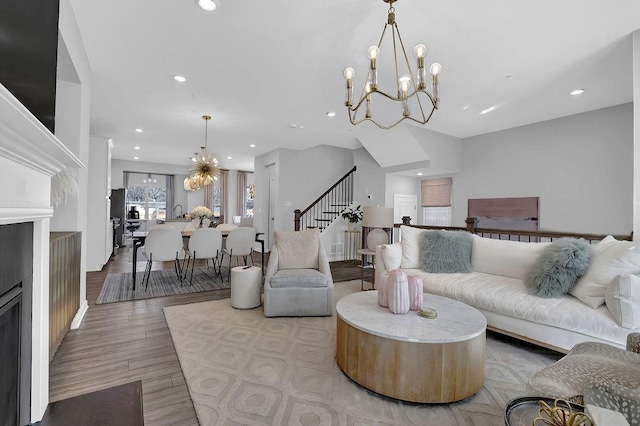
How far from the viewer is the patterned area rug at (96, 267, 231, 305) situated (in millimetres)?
3939

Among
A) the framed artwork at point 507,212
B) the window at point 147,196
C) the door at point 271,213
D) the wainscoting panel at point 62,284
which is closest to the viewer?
the wainscoting panel at point 62,284

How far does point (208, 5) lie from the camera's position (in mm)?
2361

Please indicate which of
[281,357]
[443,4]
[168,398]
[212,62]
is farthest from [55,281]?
[443,4]

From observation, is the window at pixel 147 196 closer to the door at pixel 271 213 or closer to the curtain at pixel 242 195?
the curtain at pixel 242 195

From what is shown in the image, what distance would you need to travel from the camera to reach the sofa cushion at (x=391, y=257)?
371 cm

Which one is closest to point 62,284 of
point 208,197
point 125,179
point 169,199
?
point 208,197

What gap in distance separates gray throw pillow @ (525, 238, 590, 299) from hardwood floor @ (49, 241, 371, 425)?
9.07 feet

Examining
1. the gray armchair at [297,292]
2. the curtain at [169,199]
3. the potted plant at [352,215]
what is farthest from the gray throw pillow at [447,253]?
the curtain at [169,199]

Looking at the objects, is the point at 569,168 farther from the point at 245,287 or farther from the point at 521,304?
the point at 245,287

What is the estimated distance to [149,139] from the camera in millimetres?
6965

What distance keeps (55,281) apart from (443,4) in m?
3.57

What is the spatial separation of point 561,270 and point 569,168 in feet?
11.0

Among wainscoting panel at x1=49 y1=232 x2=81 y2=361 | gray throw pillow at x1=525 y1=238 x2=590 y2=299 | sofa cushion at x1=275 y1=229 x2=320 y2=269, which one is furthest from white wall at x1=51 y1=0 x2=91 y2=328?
gray throw pillow at x1=525 y1=238 x2=590 y2=299

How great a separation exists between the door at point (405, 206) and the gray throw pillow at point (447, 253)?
3.45 m
